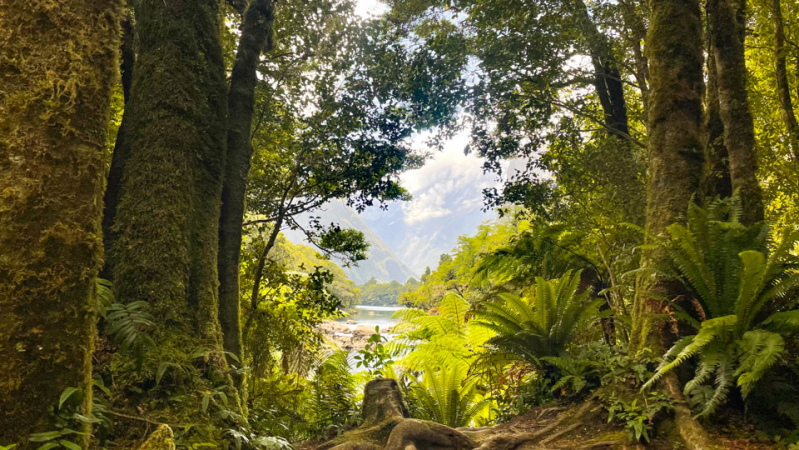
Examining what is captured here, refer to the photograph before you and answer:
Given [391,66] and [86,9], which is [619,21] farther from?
[86,9]

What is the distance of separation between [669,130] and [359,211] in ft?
14.3

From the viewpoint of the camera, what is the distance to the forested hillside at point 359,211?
151cm

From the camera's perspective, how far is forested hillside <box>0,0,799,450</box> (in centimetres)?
151

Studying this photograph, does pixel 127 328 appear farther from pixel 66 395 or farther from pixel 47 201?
pixel 47 201

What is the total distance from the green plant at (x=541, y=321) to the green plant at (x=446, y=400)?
38.6 inches

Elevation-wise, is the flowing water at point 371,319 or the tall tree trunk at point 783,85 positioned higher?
the tall tree trunk at point 783,85

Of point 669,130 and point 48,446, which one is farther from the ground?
point 669,130

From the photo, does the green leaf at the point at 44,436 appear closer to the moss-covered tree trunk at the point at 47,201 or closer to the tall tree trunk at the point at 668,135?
the moss-covered tree trunk at the point at 47,201

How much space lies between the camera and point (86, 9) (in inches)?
63.1

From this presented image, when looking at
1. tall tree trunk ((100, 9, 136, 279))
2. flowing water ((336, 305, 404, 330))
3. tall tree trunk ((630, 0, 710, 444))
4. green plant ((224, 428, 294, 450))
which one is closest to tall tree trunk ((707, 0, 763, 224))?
tall tree trunk ((630, 0, 710, 444))

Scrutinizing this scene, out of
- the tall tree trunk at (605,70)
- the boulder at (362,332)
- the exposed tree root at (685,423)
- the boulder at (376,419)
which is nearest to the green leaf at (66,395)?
the boulder at (376,419)

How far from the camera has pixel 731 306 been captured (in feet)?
8.99

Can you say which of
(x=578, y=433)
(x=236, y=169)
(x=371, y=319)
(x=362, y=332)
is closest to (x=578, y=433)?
(x=578, y=433)

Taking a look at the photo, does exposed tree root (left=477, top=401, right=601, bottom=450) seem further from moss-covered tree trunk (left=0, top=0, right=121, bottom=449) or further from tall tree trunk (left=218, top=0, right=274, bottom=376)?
moss-covered tree trunk (left=0, top=0, right=121, bottom=449)
